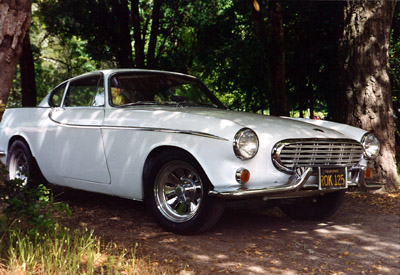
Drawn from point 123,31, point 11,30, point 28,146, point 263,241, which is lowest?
point 263,241

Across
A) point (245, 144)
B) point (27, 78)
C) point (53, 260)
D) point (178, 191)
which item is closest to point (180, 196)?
point (178, 191)

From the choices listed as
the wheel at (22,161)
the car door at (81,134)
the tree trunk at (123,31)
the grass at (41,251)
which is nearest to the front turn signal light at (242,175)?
the grass at (41,251)

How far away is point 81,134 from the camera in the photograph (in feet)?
18.1

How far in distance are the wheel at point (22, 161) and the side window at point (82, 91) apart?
873 millimetres

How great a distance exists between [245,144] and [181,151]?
63 centimetres

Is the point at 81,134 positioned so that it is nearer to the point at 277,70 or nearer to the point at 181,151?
the point at 181,151

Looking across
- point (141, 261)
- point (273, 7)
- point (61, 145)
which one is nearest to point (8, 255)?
point (141, 261)

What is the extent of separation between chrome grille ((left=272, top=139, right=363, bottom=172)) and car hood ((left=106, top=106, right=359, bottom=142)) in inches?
2.8

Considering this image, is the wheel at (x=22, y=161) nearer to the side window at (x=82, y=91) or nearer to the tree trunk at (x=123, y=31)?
the side window at (x=82, y=91)

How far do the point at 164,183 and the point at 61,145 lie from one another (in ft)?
5.59

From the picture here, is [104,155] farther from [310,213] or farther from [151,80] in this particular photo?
[310,213]

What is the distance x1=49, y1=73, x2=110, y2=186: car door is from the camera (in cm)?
533

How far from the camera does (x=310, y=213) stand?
5.55 metres

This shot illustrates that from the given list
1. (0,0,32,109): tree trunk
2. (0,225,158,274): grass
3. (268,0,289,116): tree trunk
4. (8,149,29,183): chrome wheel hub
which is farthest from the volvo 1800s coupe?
(268,0,289,116): tree trunk
